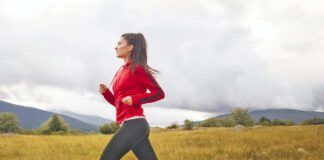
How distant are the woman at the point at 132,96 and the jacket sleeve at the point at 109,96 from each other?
0.19 meters

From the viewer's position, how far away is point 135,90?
519 cm

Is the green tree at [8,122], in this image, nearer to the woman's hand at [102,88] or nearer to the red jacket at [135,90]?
the woman's hand at [102,88]

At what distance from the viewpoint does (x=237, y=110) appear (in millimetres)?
91000

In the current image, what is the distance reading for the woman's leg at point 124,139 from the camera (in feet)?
16.4

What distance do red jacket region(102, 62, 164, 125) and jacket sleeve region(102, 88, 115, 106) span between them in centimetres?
40

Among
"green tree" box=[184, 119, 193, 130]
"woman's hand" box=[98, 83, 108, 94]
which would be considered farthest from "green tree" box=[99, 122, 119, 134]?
"woman's hand" box=[98, 83, 108, 94]

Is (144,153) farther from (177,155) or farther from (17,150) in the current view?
(17,150)

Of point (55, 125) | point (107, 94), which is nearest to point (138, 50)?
point (107, 94)

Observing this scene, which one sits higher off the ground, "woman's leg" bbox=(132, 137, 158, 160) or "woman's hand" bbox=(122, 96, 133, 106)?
"woman's hand" bbox=(122, 96, 133, 106)

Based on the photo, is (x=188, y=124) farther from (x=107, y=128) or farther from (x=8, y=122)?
(x=8, y=122)

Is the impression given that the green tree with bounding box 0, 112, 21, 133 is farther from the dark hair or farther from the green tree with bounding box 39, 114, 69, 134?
the dark hair

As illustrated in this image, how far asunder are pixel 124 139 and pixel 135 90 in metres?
0.59

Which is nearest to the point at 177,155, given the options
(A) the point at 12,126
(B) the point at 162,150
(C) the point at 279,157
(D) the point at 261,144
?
(B) the point at 162,150

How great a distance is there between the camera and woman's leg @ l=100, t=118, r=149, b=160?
4.99 m
